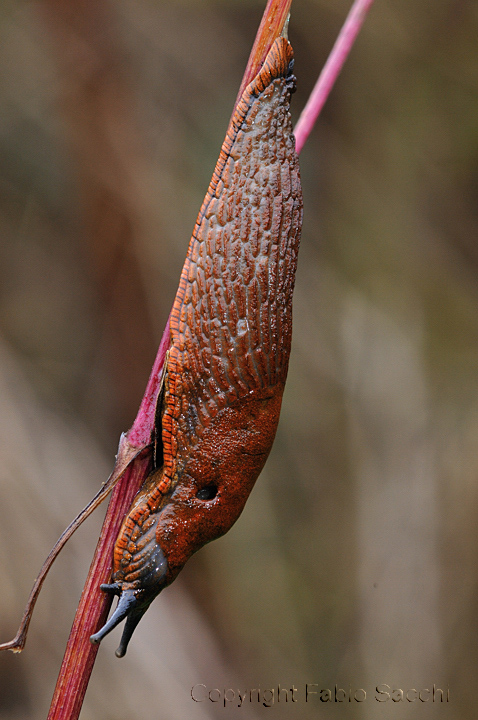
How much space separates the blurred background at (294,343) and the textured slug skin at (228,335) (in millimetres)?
889

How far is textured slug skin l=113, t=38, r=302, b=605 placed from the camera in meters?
0.68

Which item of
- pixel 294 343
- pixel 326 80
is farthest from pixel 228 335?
pixel 294 343

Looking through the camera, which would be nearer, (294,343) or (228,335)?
(228,335)

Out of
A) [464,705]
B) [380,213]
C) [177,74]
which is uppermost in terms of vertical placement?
[177,74]

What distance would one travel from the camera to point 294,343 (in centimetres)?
168

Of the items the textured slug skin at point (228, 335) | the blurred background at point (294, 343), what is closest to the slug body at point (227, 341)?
the textured slug skin at point (228, 335)

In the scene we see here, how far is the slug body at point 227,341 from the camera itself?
685mm

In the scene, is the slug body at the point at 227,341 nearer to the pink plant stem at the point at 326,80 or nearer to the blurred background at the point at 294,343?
the pink plant stem at the point at 326,80

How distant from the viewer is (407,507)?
168cm

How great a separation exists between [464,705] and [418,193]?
1.51 meters

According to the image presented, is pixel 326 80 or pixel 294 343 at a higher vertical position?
pixel 326 80

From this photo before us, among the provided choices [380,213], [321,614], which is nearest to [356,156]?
[380,213]

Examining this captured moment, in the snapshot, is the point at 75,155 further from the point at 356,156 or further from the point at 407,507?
the point at 407,507

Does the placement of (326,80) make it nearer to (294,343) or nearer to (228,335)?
(228,335)
